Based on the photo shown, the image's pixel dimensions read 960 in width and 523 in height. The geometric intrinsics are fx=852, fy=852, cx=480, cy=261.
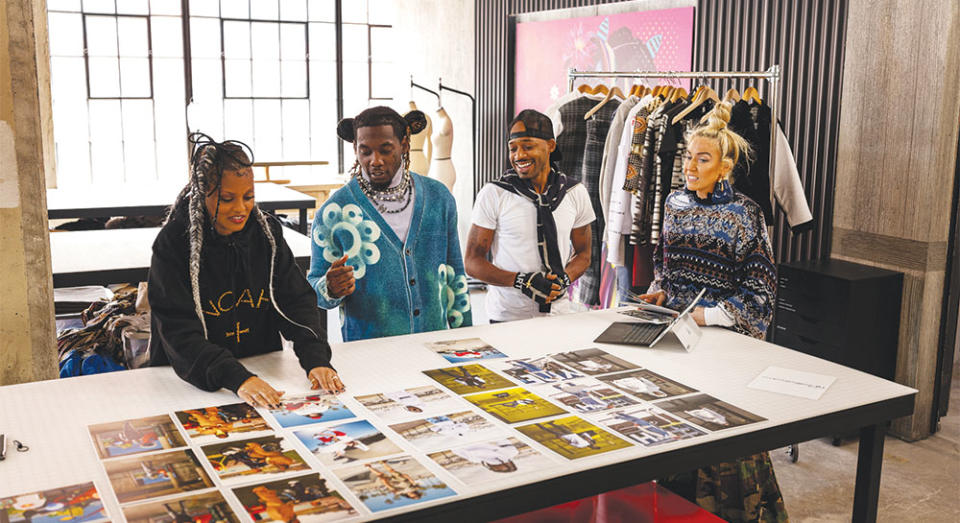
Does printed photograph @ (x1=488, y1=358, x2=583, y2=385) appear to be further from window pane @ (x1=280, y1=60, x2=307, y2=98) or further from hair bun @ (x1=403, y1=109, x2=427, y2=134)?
window pane @ (x1=280, y1=60, x2=307, y2=98)

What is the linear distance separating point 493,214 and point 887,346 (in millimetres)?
2349

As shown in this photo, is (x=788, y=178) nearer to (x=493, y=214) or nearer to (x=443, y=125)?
(x=493, y=214)

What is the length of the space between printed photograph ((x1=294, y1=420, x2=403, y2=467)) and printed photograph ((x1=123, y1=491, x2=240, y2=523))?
259 millimetres

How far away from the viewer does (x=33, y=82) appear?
2.74 meters

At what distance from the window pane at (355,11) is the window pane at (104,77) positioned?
2733 mm

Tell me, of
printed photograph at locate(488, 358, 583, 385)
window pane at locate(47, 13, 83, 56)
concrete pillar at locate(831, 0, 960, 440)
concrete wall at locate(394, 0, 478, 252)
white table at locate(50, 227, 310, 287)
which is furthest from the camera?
window pane at locate(47, 13, 83, 56)

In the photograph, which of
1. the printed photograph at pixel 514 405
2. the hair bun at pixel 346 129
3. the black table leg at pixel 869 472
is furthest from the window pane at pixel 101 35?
the black table leg at pixel 869 472

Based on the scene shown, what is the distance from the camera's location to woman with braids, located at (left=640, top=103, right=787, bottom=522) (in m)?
2.79

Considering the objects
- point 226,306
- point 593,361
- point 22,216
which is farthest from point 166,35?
point 593,361

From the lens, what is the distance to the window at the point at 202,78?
958cm

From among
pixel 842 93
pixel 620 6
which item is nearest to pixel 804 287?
pixel 842 93

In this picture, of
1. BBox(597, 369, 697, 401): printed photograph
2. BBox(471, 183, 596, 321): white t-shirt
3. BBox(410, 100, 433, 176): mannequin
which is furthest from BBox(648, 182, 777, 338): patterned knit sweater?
BBox(410, 100, 433, 176): mannequin

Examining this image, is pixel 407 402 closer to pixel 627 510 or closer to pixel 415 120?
pixel 627 510

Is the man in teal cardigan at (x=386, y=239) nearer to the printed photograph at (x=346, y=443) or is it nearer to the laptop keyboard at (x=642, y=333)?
the laptop keyboard at (x=642, y=333)
